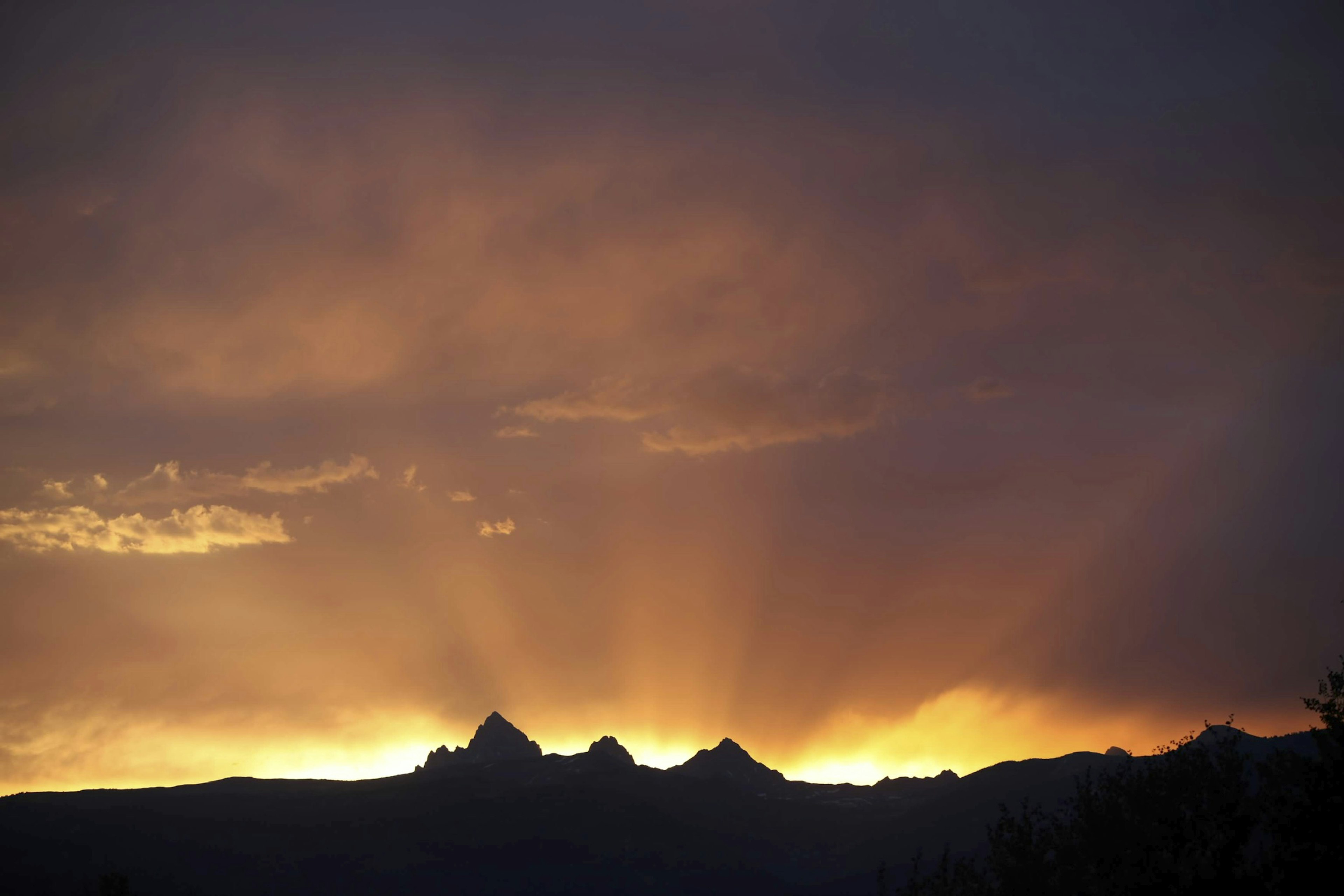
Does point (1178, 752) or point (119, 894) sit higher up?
point (1178, 752)

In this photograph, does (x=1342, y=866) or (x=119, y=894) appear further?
(x=119, y=894)

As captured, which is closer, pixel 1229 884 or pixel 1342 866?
pixel 1342 866

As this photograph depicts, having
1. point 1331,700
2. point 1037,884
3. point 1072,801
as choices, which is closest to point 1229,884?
point 1331,700

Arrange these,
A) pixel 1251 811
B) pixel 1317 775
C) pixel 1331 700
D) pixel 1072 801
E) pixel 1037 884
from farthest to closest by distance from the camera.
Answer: pixel 1072 801
pixel 1037 884
pixel 1251 811
pixel 1331 700
pixel 1317 775

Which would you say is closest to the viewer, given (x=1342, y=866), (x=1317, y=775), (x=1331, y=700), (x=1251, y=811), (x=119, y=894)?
(x=1342, y=866)

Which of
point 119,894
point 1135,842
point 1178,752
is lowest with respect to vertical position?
point 119,894

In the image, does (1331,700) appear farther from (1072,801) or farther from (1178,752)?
(1072,801)

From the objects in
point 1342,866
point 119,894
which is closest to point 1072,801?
point 1342,866

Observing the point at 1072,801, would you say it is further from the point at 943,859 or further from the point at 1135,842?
Result: the point at 943,859

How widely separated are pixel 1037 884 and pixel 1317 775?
26.0m

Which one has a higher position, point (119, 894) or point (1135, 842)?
point (1135, 842)

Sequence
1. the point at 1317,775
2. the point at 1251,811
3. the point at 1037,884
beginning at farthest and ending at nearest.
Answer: the point at 1037,884 → the point at 1251,811 → the point at 1317,775

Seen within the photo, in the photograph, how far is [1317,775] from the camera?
210 ft

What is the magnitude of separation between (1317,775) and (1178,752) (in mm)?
24261
